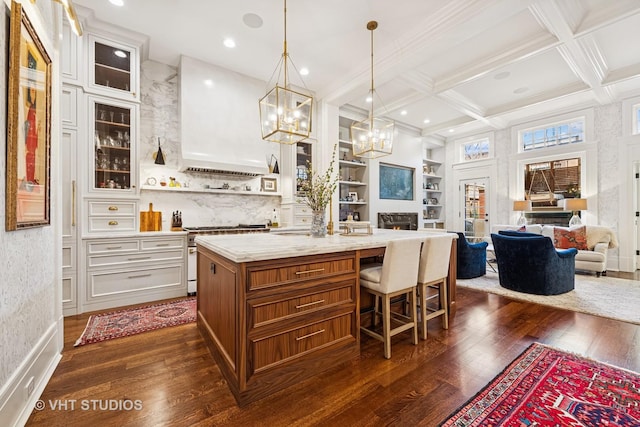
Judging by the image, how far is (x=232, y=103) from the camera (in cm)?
421

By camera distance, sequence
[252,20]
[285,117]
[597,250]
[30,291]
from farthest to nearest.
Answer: [597,250] → [252,20] → [285,117] → [30,291]

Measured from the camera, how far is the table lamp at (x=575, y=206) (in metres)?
5.39

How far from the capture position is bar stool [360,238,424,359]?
2.13 m

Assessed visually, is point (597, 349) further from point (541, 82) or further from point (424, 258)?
point (541, 82)

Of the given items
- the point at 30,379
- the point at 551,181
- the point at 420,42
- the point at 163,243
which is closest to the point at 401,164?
the point at 551,181

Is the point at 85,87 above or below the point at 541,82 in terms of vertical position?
below

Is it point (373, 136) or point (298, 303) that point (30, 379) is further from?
point (373, 136)

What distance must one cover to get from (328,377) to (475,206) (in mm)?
7177

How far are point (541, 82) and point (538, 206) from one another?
2.87m

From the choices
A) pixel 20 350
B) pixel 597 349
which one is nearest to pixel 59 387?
pixel 20 350

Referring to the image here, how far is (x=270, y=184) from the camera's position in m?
4.84

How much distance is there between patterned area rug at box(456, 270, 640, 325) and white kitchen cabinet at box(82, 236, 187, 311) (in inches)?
162

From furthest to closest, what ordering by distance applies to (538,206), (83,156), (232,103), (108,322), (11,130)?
1. (538,206)
2. (232,103)
3. (83,156)
4. (108,322)
5. (11,130)

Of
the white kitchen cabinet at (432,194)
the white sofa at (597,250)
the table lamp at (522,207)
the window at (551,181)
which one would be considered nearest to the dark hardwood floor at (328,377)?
the white sofa at (597,250)
